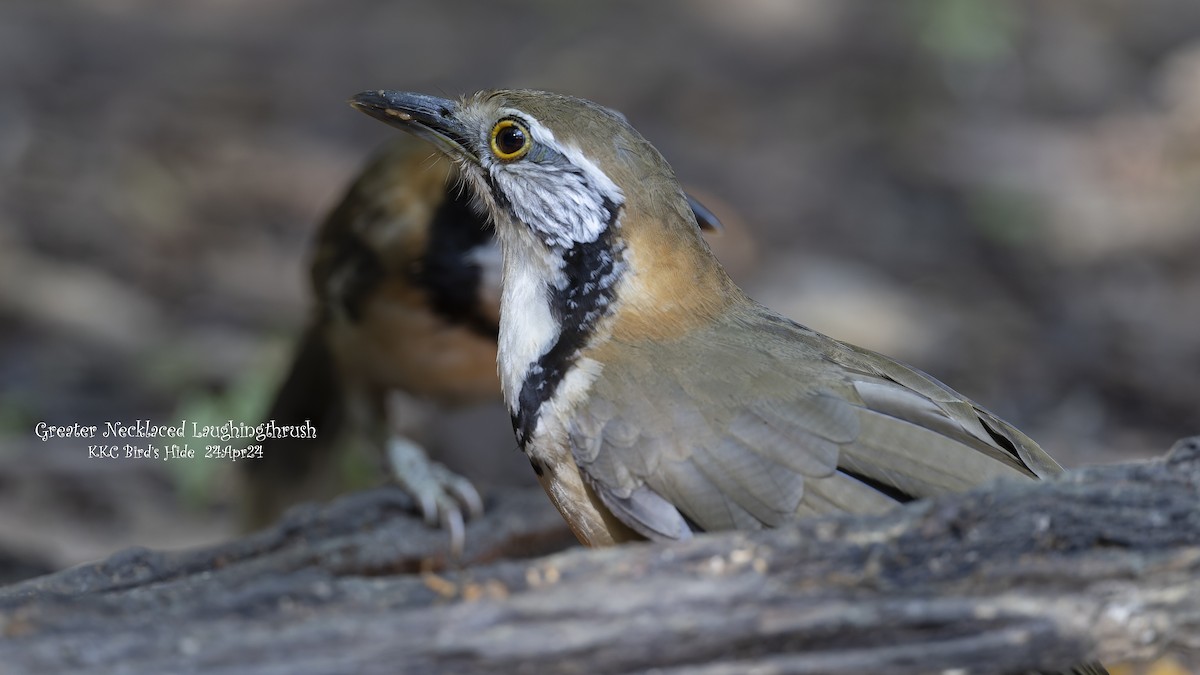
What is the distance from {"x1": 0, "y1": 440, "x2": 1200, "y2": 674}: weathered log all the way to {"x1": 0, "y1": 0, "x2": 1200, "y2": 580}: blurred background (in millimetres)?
2792

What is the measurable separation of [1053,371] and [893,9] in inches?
195

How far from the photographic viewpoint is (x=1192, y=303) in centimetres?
732

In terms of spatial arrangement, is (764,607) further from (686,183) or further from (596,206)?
(686,183)

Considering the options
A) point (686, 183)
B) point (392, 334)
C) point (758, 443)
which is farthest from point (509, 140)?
point (686, 183)

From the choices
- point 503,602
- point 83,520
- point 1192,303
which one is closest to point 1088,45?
point 1192,303

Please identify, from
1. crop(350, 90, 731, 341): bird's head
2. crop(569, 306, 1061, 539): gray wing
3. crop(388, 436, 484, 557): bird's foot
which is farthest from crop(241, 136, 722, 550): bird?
crop(569, 306, 1061, 539): gray wing

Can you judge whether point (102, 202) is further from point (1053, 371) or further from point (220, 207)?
point (1053, 371)

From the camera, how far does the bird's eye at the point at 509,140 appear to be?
11.6ft

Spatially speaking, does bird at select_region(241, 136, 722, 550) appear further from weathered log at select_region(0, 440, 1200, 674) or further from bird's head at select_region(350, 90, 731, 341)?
weathered log at select_region(0, 440, 1200, 674)

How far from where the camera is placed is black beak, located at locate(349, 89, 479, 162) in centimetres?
374

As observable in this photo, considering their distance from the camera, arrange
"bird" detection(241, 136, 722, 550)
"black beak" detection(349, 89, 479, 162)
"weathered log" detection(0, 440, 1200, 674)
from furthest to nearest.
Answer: "bird" detection(241, 136, 722, 550) < "black beak" detection(349, 89, 479, 162) < "weathered log" detection(0, 440, 1200, 674)

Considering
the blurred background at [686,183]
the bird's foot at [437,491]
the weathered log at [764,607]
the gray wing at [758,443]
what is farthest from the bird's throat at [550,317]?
the blurred background at [686,183]

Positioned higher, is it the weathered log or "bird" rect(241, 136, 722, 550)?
"bird" rect(241, 136, 722, 550)

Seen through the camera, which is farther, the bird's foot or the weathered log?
the bird's foot
